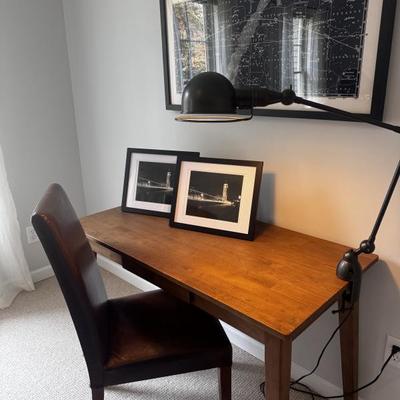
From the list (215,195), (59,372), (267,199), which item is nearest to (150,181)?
(215,195)

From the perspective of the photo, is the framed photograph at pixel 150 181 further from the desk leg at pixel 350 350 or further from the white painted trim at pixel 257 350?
the desk leg at pixel 350 350

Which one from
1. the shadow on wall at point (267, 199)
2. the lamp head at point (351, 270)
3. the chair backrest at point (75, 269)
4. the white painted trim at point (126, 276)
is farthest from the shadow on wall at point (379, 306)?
the white painted trim at point (126, 276)

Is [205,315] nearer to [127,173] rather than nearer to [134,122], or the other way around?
[127,173]

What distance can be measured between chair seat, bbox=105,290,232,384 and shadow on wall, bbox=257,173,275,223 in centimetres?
47

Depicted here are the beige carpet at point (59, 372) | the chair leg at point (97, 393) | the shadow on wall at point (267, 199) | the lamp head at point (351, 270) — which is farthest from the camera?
the beige carpet at point (59, 372)

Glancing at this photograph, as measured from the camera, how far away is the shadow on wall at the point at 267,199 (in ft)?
4.86

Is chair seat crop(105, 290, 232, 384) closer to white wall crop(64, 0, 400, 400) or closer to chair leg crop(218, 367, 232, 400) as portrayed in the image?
chair leg crop(218, 367, 232, 400)

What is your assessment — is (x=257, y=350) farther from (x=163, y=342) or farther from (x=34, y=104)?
(x=34, y=104)

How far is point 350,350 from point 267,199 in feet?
2.02

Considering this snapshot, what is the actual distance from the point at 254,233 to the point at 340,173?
36 centimetres

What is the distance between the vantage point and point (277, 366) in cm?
92

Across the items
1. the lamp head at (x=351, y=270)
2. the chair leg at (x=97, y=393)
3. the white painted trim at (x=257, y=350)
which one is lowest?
the white painted trim at (x=257, y=350)

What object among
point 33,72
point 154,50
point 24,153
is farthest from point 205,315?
point 33,72

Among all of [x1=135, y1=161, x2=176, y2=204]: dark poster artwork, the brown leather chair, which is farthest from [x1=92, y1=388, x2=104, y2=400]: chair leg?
[x1=135, y1=161, x2=176, y2=204]: dark poster artwork
